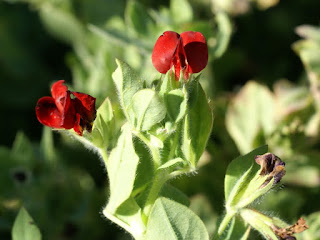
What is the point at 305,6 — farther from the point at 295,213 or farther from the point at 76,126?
the point at 76,126

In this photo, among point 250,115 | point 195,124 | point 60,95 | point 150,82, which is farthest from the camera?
point 250,115

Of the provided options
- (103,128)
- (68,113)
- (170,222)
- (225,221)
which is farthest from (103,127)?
(225,221)

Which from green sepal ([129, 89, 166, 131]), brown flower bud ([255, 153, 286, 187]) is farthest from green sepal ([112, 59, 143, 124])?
brown flower bud ([255, 153, 286, 187])

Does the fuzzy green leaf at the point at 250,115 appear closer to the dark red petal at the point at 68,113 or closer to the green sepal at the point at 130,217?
the green sepal at the point at 130,217

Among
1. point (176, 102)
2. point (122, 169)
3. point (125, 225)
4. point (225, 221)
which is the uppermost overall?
point (176, 102)

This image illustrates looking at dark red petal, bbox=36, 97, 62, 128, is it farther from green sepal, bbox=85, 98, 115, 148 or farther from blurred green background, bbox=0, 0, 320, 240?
blurred green background, bbox=0, 0, 320, 240

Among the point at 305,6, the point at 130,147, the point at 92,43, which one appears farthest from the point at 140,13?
the point at 305,6

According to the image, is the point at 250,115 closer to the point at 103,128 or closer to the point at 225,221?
the point at 225,221
